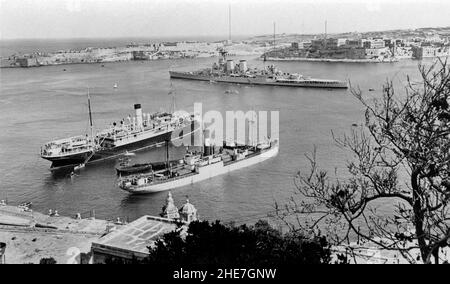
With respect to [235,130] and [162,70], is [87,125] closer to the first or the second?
[235,130]

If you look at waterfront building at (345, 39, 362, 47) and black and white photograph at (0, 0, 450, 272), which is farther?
waterfront building at (345, 39, 362, 47)

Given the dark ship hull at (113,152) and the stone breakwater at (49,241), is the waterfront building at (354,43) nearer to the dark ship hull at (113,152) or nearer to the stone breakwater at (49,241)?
the dark ship hull at (113,152)

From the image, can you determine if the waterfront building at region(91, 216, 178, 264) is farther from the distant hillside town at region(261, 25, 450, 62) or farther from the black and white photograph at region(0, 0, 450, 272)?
the distant hillside town at region(261, 25, 450, 62)

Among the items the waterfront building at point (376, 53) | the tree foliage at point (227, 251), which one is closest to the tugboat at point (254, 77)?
the waterfront building at point (376, 53)

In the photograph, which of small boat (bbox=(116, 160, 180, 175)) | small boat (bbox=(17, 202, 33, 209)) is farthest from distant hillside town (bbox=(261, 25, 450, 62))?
small boat (bbox=(17, 202, 33, 209))

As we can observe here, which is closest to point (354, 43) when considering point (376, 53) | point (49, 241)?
point (376, 53)
